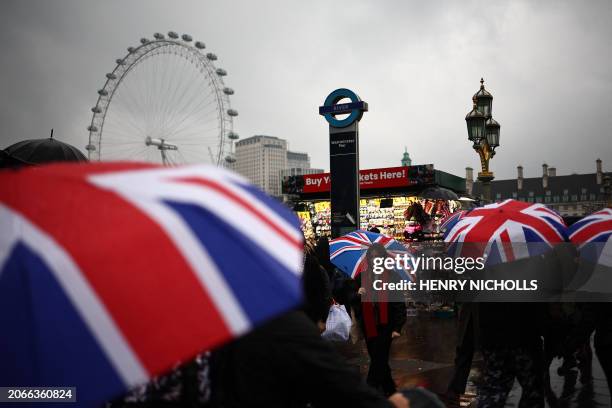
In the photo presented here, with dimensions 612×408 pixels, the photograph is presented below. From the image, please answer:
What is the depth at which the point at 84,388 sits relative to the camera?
128 centimetres

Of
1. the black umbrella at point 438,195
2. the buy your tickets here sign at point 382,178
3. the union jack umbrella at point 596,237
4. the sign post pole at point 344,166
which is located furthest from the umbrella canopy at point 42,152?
the buy your tickets here sign at point 382,178

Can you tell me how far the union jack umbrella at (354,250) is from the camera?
26.8ft

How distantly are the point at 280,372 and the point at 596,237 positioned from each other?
3979 millimetres

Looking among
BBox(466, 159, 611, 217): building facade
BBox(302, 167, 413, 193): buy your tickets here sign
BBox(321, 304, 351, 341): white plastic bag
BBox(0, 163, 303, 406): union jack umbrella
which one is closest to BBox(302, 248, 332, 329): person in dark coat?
BBox(321, 304, 351, 341): white plastic bag

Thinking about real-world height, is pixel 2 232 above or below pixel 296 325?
above

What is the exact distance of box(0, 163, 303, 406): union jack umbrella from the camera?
4.27 ft

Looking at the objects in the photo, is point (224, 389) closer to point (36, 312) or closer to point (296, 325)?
point (296, 325)

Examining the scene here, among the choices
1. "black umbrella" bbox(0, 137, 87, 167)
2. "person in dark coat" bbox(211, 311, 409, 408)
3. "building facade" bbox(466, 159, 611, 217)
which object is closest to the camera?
"person in dark coat" bbox(211, 311, 409, 408)

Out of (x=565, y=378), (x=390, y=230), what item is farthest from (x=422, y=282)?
(x=390, y=230)

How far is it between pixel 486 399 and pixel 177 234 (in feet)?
13.5

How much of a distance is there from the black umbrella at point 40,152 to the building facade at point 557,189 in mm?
107886

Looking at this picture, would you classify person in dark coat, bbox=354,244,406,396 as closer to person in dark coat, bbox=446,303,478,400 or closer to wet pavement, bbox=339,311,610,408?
person in dark coat, bbox=446,303,478,400

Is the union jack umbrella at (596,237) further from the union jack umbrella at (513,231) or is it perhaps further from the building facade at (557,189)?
the building facade at (557,189)

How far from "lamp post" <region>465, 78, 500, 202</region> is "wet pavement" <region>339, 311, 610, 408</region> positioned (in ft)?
13.1
